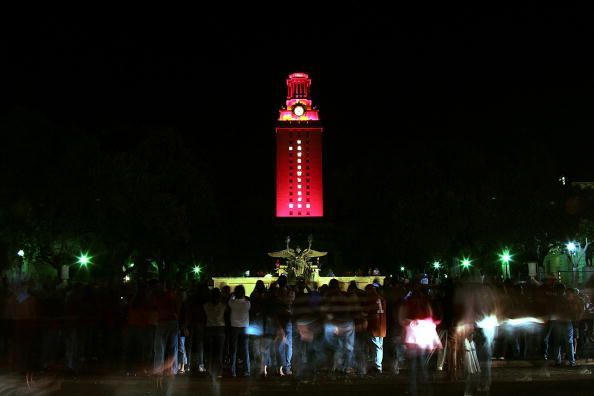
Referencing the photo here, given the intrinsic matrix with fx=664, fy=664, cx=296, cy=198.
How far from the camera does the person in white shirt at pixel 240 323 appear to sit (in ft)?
46.7

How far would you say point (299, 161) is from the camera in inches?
4469

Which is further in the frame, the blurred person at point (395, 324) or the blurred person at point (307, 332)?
the blurred person at point (395, 324)

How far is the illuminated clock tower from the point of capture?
112 meters

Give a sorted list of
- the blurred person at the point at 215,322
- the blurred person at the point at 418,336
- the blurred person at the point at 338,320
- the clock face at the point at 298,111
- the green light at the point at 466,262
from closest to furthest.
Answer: the blurred person at the point at 418,336, the blurred person at the point at 338,320, the blurred person at the point at 215,322, the green light at the point at 466,262, the clock face at the point at 298,111

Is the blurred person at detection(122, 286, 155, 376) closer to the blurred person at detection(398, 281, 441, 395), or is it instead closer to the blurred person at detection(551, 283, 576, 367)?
the blurred person at detection(398, 281, 441, 395)

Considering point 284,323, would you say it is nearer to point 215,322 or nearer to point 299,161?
point 215,322

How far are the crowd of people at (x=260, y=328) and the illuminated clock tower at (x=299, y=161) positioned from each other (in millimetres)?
95588

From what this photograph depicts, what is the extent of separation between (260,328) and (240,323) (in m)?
0.57

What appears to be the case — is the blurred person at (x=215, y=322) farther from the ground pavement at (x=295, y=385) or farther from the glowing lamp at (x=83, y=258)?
the glowing lamp at (x=83, y=258)

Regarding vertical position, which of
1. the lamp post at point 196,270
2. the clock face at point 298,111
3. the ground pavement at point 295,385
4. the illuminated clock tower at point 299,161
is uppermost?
the clock face at point 298,111

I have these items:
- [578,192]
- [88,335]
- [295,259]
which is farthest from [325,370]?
[578,192]

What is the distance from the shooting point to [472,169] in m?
50.9

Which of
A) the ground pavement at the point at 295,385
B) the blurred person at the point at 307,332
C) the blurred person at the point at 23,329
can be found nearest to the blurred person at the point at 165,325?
the ground pavement at the point at 295,385

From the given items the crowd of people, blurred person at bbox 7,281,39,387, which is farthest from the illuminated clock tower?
blurred person at bbox 7,281,39,387
